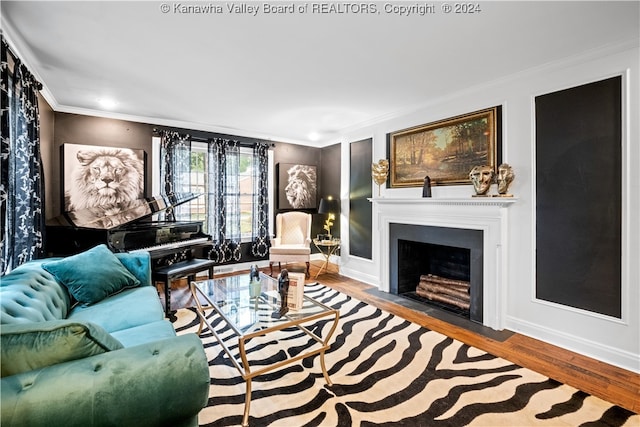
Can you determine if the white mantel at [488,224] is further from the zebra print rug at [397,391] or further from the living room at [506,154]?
the zebra print rug at [397,391]

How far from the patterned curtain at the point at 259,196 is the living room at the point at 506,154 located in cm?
63

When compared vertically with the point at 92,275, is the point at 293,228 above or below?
above

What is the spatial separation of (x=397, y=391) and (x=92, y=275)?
242 centimetres

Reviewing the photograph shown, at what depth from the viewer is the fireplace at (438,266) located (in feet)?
10.7

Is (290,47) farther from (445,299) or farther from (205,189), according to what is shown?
(445,299)

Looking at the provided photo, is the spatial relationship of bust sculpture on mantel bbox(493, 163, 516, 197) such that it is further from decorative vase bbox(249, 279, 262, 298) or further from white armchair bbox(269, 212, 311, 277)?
white armchair bbox(269, 212, 311, 277)

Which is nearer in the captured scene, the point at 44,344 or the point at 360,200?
the point at 44,344

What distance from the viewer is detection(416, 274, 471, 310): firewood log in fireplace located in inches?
140

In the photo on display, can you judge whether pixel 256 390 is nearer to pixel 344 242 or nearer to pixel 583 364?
pixel 583 364

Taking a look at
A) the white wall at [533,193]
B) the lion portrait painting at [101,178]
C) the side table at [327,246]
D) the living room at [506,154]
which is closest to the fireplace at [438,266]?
the living room at [506,154]

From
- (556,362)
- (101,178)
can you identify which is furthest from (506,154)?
(101,178)

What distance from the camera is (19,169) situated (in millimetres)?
2434

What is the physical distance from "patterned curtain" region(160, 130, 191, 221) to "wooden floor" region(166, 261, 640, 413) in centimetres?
182

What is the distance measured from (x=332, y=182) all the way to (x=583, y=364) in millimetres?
4179
